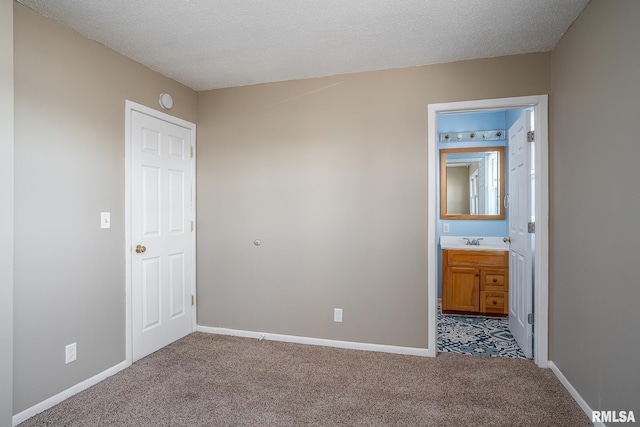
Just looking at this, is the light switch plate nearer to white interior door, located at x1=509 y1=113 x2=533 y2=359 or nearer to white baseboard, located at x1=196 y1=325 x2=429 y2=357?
white baseboard, located at x1=196 y1=325 x2=429 y2=357

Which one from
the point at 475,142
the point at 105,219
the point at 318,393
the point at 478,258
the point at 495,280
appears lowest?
the point at 318,393

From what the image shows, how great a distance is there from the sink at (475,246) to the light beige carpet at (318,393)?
150 centimetres

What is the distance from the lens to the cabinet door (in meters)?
4.09

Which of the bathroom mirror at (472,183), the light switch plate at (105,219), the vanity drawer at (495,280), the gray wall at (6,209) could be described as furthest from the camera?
the bathroom mirror at (472,183)

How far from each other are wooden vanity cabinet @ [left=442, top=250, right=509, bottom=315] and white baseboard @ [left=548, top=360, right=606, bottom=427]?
141 centimetres

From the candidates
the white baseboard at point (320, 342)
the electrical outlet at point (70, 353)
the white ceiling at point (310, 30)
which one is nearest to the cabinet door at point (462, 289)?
the white baseboard at point (320, 342)

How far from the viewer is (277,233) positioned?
11.0 feet

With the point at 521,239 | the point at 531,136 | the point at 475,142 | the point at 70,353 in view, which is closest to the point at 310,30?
the point at 531,136

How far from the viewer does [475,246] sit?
165 inches

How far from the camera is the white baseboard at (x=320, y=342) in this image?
3.00 meters

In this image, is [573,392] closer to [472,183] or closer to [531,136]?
[531,136]

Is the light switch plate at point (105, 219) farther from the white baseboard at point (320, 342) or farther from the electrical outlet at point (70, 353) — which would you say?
the white baseboard at point (320, 342)

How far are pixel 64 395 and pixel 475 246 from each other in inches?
162

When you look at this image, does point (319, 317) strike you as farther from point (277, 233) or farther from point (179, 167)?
point (179, 167)
